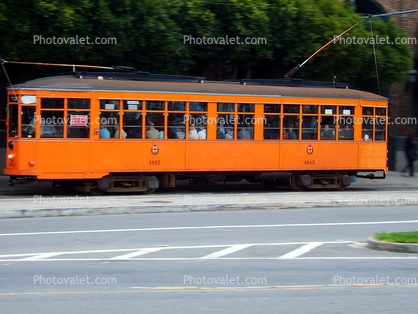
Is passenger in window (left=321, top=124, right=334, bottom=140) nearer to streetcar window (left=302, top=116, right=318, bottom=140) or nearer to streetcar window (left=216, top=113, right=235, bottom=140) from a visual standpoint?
streetcar window (left=302, top=116, right=318, bottom=140)

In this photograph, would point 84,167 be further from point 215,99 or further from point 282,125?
point 282,125

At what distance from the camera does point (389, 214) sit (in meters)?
13.3

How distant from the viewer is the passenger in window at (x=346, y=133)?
59.4ft

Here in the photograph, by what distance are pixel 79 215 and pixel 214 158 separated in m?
5.38

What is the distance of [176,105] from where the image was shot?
52.1 ft

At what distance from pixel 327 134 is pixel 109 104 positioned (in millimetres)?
7165

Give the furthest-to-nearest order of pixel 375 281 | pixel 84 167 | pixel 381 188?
pixel 381 188, pixel 84 167, pixel 375 281

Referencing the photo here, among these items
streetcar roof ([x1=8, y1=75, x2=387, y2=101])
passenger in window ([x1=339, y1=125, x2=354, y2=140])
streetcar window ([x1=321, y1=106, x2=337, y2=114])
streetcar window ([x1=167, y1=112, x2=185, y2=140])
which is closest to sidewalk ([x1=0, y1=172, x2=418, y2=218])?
streetcar window ([x1=167, y1=112, x2=185, y2=140])

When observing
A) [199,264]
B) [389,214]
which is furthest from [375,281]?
[389,214]

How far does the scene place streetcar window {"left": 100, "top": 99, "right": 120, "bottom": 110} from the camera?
15.1 meters

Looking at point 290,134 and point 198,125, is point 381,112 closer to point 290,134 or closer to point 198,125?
point 290,134

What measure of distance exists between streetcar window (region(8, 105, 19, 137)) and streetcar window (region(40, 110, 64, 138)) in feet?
2.52

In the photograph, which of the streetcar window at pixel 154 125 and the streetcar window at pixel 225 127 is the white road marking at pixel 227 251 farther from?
the streetcar window at pixel 225 127

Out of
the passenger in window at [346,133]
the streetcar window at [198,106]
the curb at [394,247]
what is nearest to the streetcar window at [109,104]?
the streetcar window at [198,106]
